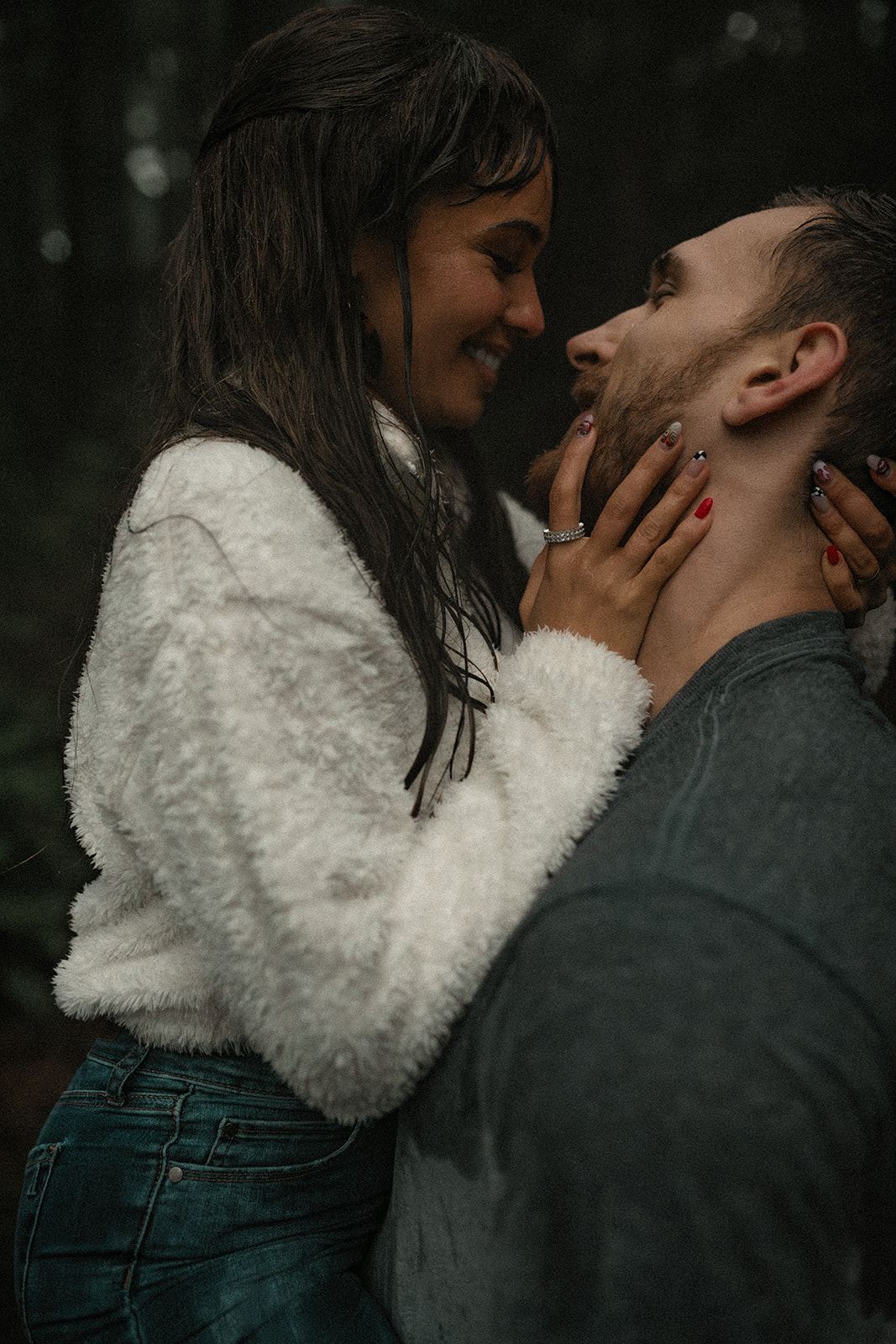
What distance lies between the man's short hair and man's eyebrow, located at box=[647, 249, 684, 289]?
0.13m

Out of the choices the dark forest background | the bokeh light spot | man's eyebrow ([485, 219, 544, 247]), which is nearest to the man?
man's eyebrow ([485, 219, 544, 247])

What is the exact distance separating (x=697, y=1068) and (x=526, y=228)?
1082mm

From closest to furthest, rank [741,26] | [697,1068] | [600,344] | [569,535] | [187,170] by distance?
[697,1068]
[569,535]
[600,344]
[741,26]
[187,170]

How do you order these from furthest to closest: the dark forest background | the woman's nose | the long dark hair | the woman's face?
the dark forest background, the woman's nose, the woman's face, the long dark hair

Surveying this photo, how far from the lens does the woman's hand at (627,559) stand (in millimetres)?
1104

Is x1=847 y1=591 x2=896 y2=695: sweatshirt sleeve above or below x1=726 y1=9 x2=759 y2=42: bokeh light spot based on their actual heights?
below

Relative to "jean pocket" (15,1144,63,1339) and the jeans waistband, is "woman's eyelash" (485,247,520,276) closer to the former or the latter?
the jeans waistband

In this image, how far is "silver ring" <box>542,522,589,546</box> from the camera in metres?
1.19

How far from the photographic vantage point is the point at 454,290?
1159mm

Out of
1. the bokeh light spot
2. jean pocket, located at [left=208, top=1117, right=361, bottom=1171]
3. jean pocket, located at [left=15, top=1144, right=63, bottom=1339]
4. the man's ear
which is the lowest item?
jean pocket, located at [left=15, top=1144, right=63, bottom=1339]

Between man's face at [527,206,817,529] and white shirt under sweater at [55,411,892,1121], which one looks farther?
man's face at [527,206,817,529]

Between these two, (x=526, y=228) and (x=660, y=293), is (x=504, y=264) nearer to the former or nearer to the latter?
(x=526, y=228)

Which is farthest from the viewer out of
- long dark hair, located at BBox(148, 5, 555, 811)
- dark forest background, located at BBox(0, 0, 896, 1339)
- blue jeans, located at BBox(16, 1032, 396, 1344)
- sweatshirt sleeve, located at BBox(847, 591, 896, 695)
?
dark forest background, located at BBox(0, 0, 896, 1339)

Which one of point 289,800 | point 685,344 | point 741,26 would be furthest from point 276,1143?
point 741,26
